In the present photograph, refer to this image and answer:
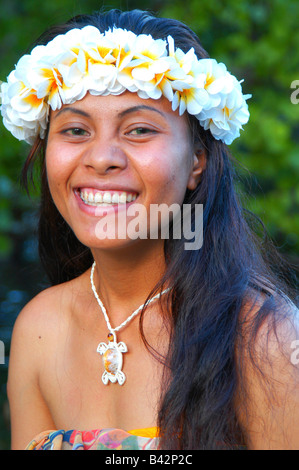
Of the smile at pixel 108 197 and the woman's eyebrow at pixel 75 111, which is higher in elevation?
the woman's eyebrow at pixel 75 111

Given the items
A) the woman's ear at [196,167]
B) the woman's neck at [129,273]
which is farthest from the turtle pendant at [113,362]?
the woman's ear at [196,167]

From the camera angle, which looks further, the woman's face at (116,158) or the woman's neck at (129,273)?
the woman's neck at (129,273)

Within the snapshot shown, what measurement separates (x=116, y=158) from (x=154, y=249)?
0.41 m

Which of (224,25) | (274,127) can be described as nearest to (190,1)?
(224,25)

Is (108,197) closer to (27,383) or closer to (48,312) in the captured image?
(48,312)

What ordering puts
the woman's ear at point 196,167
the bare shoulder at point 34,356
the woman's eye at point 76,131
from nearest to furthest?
the woman's eye at point 76,131 → the woman's ear at point 196,167 → the bare shoulder at point 34,356

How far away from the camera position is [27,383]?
277 cm

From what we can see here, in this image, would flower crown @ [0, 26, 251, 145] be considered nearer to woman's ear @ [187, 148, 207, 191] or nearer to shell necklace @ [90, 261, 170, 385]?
woman's ear @ [187, 148, 207, 191]

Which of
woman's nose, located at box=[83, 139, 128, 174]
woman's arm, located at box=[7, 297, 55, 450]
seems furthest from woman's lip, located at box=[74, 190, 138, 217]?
woman's arm, located at box=[7, 297, 55, 450]

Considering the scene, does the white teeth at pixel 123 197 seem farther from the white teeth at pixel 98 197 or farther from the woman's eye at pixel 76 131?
the woman's eye at pixel 76 131

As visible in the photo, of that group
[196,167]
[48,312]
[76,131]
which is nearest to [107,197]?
[76,131]

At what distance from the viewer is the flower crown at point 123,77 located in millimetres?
2207

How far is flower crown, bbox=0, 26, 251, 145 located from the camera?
2.21m
